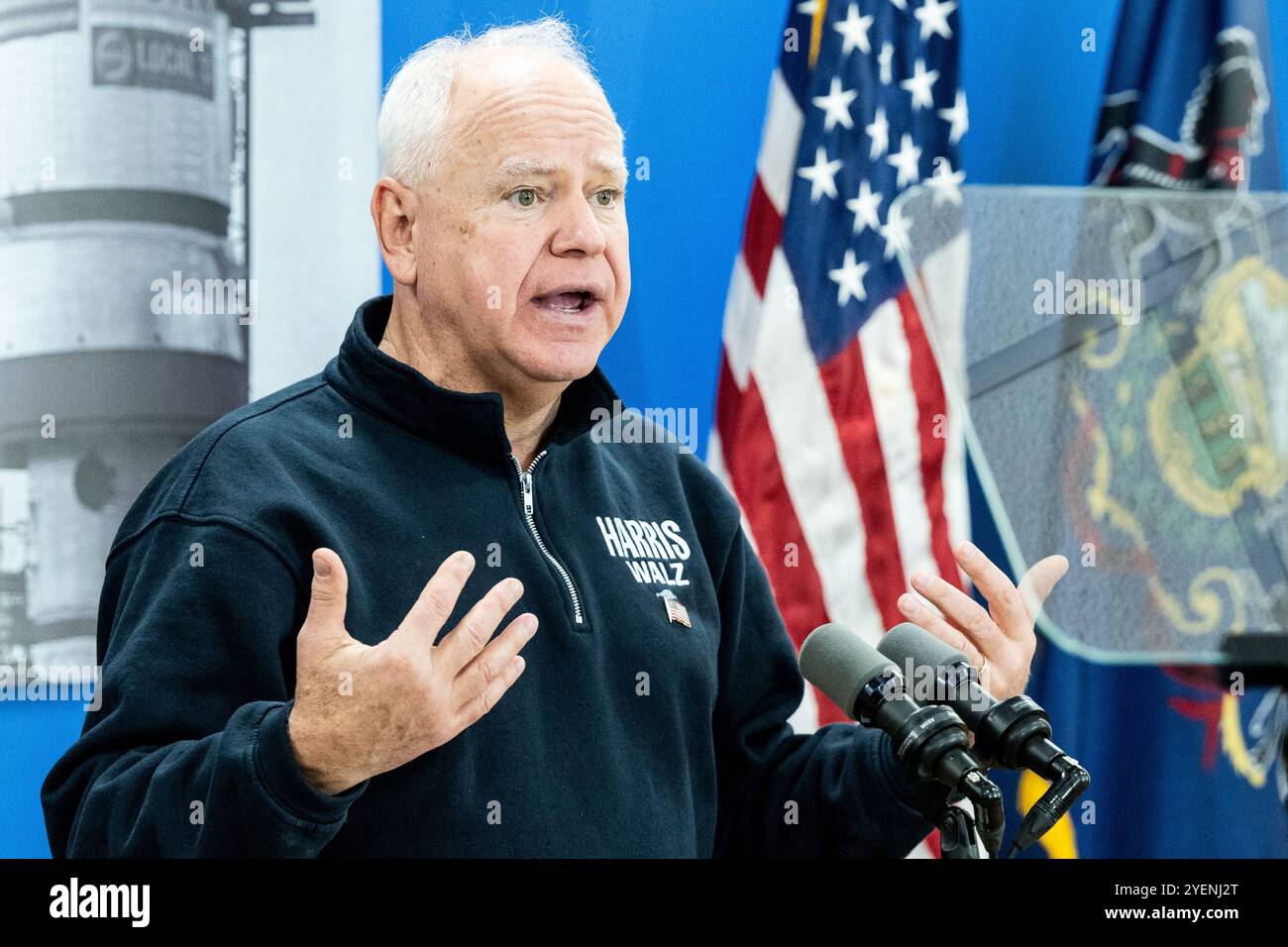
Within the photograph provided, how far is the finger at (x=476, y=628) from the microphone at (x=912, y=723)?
1.23 ft

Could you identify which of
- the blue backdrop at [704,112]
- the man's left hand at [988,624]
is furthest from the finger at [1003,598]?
the blue backdrop at [704,112]

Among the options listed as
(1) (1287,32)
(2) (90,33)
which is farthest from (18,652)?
(1) (1287,32)

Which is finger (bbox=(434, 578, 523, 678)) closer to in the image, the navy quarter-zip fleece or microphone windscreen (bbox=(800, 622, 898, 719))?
the navy quarter-zip fleece

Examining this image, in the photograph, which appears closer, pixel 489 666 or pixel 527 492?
pixel 489 666

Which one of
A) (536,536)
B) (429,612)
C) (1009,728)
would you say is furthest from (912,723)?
(536,536)

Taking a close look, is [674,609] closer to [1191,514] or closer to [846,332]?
[846,332]

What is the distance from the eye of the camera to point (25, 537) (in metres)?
2.48

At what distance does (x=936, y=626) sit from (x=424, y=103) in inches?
35.4

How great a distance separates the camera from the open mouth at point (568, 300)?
65.9 inches

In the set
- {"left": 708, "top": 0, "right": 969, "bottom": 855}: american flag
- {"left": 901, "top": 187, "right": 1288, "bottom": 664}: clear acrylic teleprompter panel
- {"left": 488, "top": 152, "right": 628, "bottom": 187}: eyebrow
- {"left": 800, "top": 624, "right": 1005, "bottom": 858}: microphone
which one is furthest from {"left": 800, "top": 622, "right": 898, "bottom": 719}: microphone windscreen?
{"left": 901, "top": 187, "right": 1288, "bottom": 664}: clear acrylic teleprompter panel

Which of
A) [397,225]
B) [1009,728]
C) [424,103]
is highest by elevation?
[424,103]

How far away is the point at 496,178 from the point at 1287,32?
2.01m

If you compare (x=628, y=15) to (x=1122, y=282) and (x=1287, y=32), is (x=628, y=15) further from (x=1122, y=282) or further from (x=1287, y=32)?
(x=1287, y=32)

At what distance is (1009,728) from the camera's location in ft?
4.05
